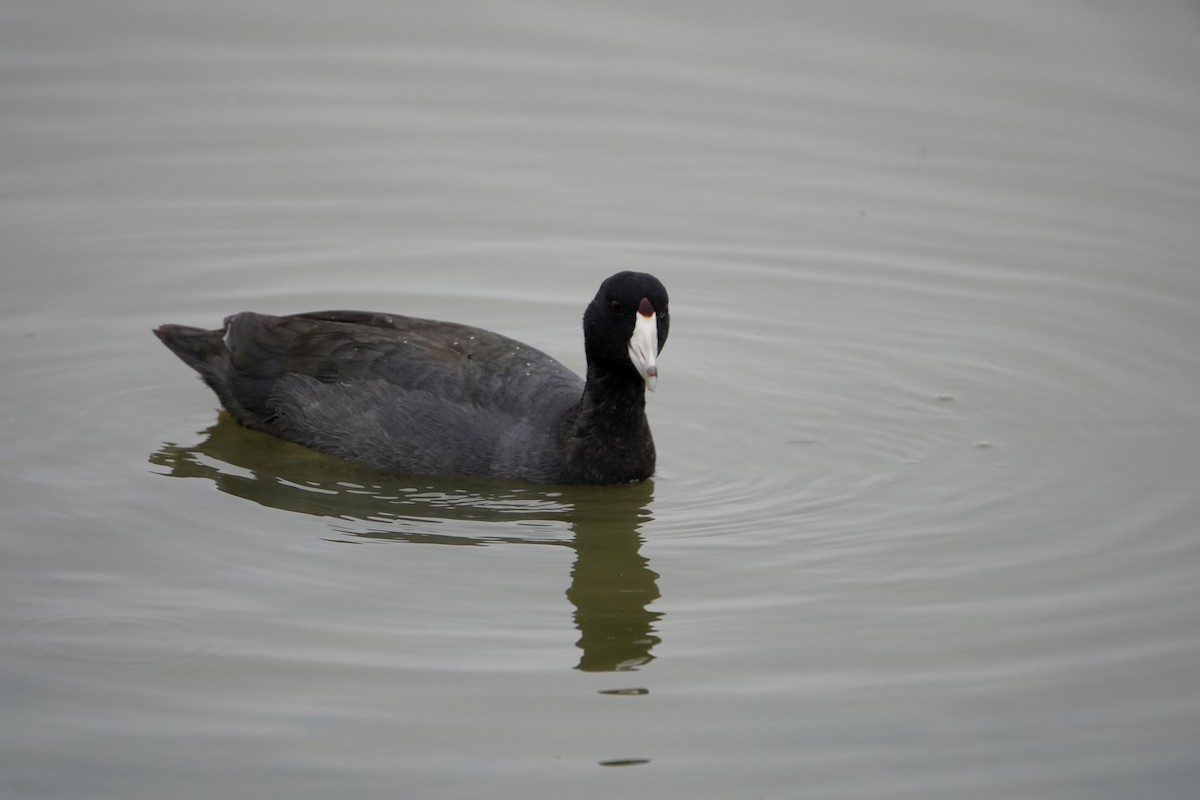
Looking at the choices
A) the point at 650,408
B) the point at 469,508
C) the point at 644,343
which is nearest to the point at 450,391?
the point at 469,508

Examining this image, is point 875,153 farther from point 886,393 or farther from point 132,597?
Result: point 132,597

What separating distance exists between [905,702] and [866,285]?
459 centimetres

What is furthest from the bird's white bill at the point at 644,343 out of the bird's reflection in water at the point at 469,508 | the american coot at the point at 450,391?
the bird's reflection in water at the point at 469,508

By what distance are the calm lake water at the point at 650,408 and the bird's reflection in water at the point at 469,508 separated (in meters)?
0.03

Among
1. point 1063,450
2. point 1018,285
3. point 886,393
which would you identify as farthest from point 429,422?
point 1018,285

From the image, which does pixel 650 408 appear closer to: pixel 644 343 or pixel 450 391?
pixel 450 391

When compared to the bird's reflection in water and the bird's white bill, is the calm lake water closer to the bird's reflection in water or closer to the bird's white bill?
the bird's reflection in water

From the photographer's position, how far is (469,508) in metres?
7.25

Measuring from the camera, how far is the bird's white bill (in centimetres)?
707

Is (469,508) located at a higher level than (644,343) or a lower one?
lower

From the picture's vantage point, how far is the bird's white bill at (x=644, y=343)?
7.07 m

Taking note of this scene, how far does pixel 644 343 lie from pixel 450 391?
3.58 feet

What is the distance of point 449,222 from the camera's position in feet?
34.3

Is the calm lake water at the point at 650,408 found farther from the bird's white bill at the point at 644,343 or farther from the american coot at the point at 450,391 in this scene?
the bird's white bill at the point at 644,343
